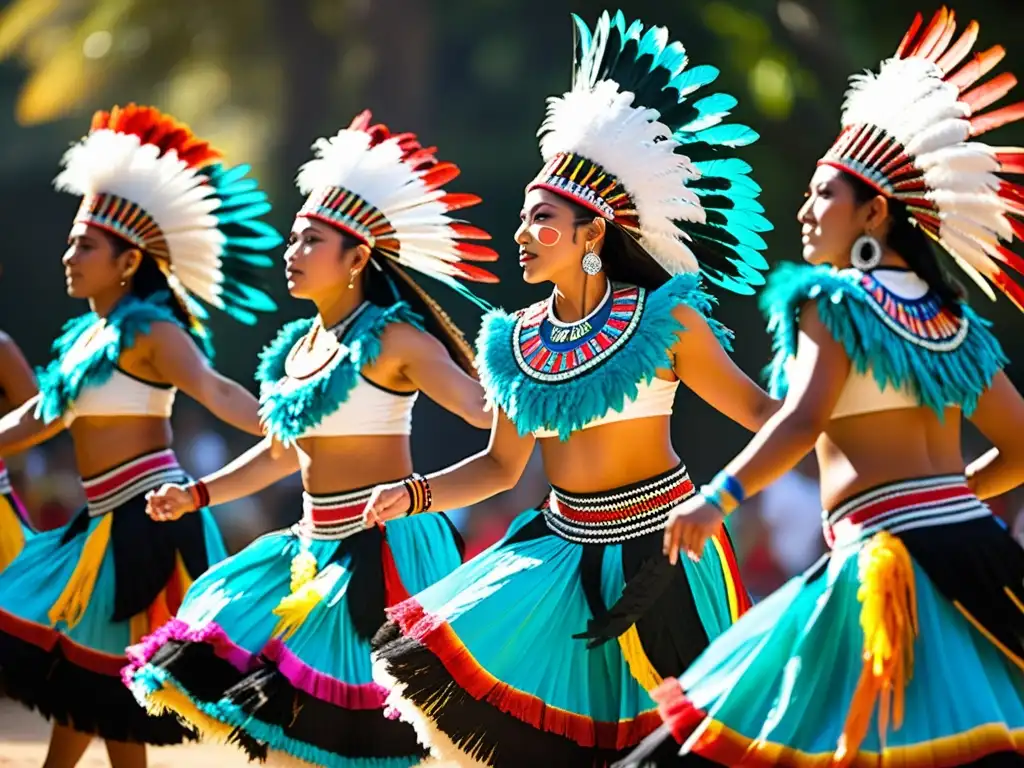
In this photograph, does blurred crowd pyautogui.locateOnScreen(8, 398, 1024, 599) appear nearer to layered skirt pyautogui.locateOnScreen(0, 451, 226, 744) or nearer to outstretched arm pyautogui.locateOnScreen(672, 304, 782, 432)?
layered skirt pyautogui.locateOnScreen(0, 451, 226, 744)

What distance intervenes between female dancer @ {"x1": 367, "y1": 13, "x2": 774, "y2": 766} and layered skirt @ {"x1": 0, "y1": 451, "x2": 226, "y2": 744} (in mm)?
1529

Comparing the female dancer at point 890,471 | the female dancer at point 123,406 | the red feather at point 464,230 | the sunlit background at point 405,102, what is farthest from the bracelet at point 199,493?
the sunlit background at point 405,102

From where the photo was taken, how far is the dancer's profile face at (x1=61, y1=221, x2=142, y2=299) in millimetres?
5391

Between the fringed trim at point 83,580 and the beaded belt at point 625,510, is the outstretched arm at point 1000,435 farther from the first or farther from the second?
the fringed trim at point 83,580

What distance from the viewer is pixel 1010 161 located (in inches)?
128

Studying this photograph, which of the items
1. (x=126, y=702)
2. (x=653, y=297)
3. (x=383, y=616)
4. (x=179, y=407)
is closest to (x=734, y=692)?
(x=653, y=297)

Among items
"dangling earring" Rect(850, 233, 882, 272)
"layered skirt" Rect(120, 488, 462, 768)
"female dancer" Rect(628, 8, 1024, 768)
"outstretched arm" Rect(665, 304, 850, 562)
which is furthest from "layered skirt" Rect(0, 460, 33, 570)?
"dangling earring" Rect(850, 233, 882, 272)

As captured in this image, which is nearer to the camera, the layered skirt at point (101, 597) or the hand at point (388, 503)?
the hand at point (388, 503)

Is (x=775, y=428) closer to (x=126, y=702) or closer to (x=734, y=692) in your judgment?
(x=734, y=692)

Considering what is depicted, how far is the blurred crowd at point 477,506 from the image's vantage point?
28.9ft

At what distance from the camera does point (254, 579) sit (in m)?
4.42

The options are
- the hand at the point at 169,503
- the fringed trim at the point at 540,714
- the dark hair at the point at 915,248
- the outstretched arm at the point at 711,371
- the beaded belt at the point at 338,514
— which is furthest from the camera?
the hand at the point at 169,503

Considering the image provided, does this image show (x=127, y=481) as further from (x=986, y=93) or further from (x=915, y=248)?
(x=986, y=93)

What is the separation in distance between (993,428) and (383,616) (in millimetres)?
1859
